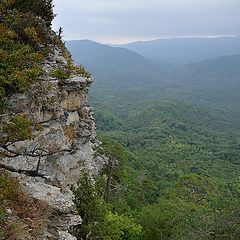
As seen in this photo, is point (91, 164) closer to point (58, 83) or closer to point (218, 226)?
point (58, 83)

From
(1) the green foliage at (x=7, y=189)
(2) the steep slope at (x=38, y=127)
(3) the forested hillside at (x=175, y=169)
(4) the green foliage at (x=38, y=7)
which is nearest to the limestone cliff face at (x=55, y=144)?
(2) the steep slope at (x=38, y=127)

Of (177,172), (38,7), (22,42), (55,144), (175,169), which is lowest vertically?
(175,169)

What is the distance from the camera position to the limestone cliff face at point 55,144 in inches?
371

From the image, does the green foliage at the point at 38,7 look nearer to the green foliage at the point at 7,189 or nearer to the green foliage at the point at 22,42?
the green foliage at the point at 22,42

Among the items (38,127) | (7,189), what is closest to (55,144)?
(38,127)

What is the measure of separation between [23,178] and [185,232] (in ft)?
26.6

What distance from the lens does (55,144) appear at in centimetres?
1180

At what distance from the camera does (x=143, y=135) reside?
115m

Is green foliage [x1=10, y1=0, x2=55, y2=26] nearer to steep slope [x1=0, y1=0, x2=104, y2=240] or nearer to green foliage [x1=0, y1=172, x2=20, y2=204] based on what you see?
steep slope [x1=0, y1=0, x2=104, y2=240]

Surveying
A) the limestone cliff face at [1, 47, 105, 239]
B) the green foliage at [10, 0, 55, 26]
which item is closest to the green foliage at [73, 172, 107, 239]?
the limestone cliff face at [1, 47, 105, 239]

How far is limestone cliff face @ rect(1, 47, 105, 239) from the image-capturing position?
30.9 feet

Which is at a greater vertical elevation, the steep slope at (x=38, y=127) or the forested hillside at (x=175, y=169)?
the steep slope at (x=38, y=127)

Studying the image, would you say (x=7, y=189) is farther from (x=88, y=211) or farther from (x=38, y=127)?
(x=88, y=211)

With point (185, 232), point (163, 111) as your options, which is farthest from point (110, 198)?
point (163, 111)
